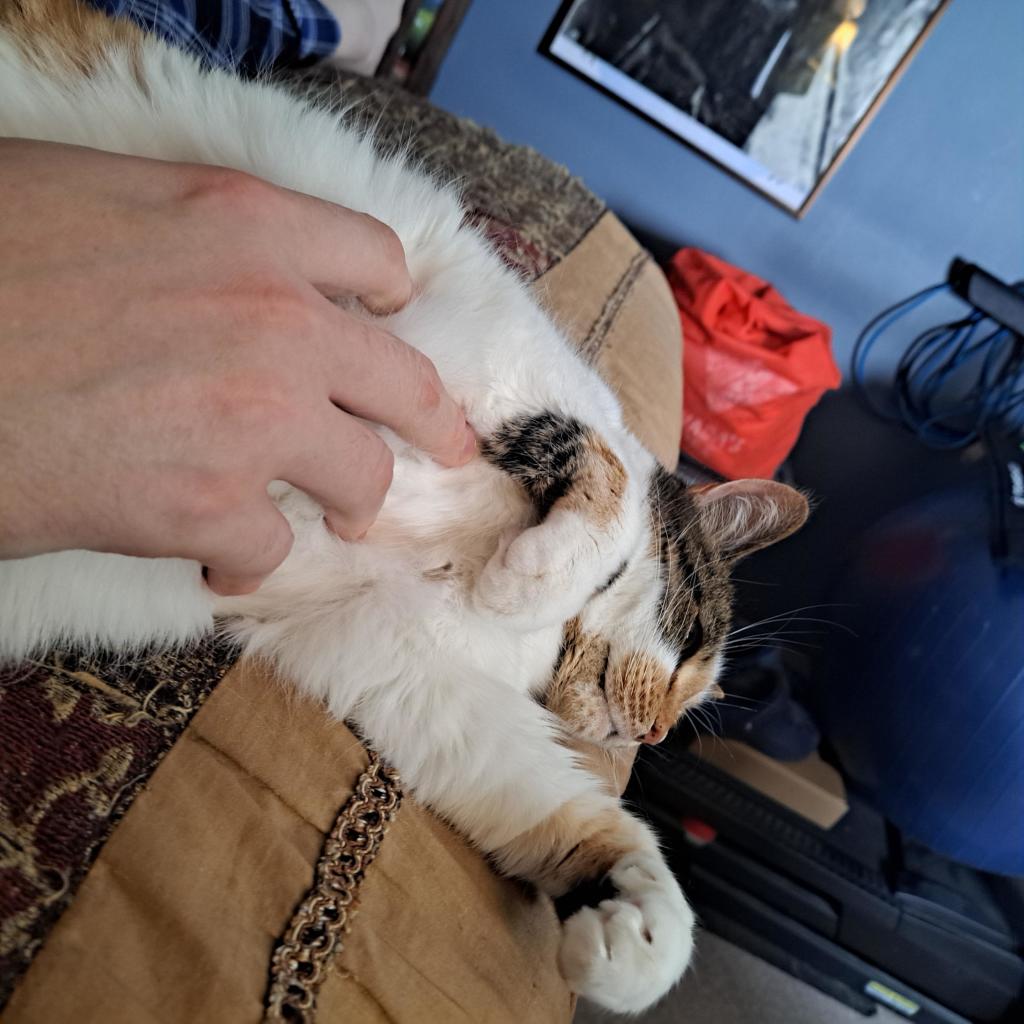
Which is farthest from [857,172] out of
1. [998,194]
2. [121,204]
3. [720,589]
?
[121,204]

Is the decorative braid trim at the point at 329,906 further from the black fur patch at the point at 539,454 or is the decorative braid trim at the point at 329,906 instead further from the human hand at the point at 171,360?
the black fur patch at the point at 539,454

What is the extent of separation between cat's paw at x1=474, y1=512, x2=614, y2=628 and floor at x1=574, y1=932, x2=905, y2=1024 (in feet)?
4.53

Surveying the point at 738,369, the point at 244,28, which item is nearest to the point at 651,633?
the point at 244,28

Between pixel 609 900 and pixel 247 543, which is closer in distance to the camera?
pixel 247 543

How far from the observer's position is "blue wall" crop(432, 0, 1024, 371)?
245 centimetres

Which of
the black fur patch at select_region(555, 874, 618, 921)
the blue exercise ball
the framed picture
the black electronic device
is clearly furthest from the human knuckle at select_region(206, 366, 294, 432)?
the framed picture

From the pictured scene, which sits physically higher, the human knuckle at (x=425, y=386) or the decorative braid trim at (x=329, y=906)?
the human knuckle at (x=425, y=386)

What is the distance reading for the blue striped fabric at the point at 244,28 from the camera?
959 millimetres

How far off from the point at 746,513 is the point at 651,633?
31 cm

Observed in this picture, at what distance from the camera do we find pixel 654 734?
3.23 ft

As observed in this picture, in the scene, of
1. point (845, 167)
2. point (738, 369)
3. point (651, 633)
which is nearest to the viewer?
point (651, 633)

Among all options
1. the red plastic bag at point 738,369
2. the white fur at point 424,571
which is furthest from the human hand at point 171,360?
the red plastic bag at point 738,369

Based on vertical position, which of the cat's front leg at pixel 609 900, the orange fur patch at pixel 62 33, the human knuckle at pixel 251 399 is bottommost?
the cat's front leg at pixel 609 900

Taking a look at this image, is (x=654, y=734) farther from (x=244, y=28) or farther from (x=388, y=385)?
(x=244, y=28)
